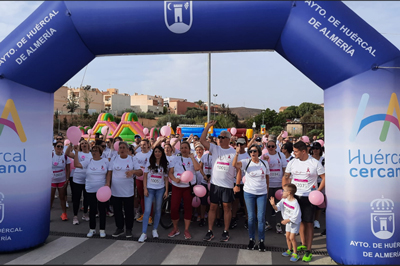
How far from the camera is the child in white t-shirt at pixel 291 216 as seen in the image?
14.4ft

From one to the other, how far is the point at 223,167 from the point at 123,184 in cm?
181

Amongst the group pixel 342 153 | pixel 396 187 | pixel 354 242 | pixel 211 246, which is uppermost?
pixel 342 153

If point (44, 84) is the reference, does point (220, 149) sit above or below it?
below

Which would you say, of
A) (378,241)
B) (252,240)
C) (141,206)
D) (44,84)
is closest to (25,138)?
(44,84)

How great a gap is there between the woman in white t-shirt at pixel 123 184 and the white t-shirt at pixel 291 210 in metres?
2.56

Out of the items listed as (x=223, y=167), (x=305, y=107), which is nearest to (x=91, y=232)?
(x=223, y=167)

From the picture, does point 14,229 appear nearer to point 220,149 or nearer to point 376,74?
point 220,149

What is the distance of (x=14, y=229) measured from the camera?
4664mm

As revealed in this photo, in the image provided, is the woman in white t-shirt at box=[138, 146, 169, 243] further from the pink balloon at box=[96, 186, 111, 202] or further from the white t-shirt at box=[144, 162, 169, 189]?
the pink balloon at box=[96, 186, 111, 202]

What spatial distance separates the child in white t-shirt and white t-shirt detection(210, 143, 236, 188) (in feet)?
3.48

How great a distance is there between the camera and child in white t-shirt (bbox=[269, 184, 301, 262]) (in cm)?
440

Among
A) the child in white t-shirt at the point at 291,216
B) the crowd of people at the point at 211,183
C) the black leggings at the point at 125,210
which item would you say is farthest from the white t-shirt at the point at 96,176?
the child in white t-shirt at the point at 291,216

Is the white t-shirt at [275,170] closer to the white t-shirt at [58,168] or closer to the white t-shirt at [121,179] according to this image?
the white t-shirt at [121,179]

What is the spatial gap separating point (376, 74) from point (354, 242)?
2.29 m
